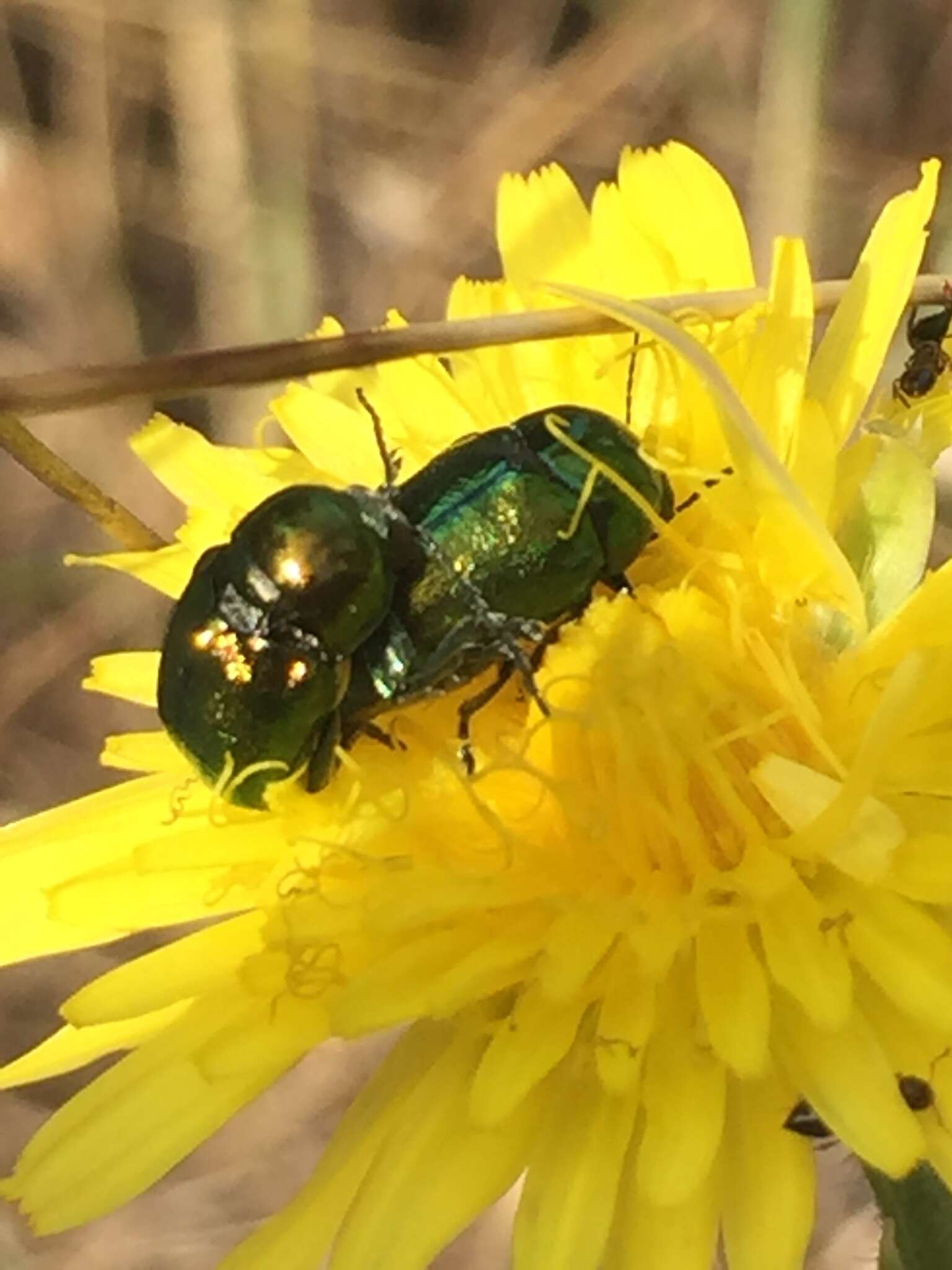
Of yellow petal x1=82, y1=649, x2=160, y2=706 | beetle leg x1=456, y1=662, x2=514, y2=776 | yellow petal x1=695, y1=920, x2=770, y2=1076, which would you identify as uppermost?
beetle leg x1=456, y1=662, x2=514, y2=776

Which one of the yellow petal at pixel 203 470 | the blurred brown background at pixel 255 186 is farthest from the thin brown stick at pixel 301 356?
the blurred brown background at pixel 255 186

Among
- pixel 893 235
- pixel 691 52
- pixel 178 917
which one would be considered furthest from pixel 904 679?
pixel 691 52

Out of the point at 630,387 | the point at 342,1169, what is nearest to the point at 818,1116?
the point at 342,1169

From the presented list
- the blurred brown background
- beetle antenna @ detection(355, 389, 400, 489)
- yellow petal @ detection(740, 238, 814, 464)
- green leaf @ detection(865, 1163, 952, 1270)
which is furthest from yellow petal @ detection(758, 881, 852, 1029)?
the blurred brown background

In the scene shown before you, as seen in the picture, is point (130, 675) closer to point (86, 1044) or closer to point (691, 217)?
point (86, 1044)

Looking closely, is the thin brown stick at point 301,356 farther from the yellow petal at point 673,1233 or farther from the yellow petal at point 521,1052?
the yellow petal at point 673,1233

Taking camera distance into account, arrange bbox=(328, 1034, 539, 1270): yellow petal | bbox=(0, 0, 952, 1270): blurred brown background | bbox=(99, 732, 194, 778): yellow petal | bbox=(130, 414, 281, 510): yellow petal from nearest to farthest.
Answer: bbox=(328, 1034, 539, 1270): yellow petal → bbox=(99, 732, 194, 778): yellow petal → bbox=(130, 414, 281, 510): yellow petal → bbox=(0, 0, 952, 1270): blurred brown background

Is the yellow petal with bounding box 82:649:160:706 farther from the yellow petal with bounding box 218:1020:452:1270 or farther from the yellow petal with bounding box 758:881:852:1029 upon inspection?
the yellow petal with bounding box 758:881:852:1029
